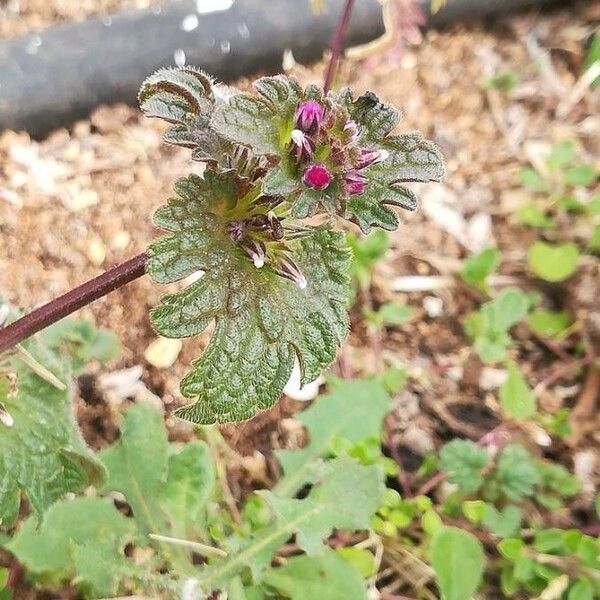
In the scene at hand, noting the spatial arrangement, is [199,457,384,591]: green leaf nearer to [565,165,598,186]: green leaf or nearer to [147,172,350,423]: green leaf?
[147,172,350,423]: green leaf

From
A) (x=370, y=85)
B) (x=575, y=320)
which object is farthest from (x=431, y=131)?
(x=575, y=320)

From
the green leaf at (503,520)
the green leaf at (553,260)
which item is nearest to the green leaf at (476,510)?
the green leaf at (503,520)

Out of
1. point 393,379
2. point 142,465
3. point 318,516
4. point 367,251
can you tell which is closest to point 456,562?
point 318,516

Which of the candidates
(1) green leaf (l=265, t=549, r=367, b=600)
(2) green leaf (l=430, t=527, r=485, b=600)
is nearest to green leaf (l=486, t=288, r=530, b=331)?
(2) green leaf (l=430, t=527, r=485, b=600)

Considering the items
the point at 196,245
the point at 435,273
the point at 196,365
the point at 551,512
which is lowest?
the point at 551,512

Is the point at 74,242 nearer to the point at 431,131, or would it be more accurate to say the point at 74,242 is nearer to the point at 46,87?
the point at 46,87

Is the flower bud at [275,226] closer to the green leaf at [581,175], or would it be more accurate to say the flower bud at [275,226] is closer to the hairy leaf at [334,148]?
the hairy leaf at [334,148]
